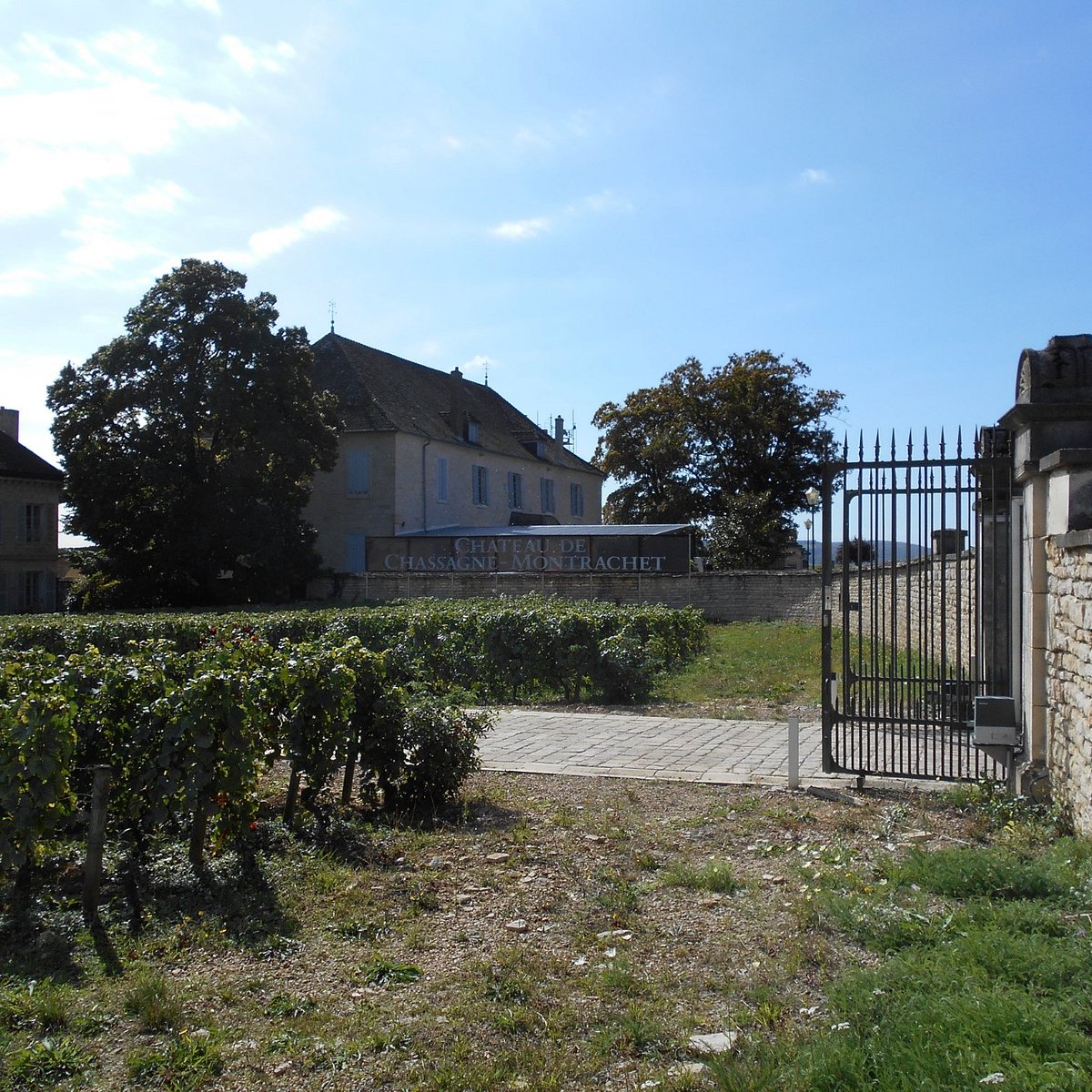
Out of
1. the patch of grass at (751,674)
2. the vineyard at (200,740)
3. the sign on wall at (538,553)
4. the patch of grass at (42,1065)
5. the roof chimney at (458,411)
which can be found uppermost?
the roof chimney at (458,411)

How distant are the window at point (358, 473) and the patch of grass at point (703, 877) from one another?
110 ft

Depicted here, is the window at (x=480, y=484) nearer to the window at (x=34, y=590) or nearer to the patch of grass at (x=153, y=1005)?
the window at (x=34, y=590)

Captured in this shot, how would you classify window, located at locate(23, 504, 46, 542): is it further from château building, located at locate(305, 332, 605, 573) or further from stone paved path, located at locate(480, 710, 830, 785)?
stone paved path, located at locate(480, 710, 830, 785)

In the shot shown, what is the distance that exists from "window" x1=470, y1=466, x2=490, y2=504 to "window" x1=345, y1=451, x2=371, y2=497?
5.52 meters

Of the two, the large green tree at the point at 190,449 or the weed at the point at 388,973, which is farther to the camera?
the large green tree at the point at 190,449

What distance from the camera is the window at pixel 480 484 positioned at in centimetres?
4294

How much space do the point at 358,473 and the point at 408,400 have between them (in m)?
4.48

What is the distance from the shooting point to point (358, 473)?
127ft

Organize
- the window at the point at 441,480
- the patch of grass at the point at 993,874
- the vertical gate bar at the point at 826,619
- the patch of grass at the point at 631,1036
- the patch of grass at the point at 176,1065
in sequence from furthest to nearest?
the window at the point at 441,480 < the vertical gate bar at the point at 826,619 < the patch of grass at the point at 993,874 < the patch of grass at the point at 631,1036 < the patch of grass at the point at 176,1065

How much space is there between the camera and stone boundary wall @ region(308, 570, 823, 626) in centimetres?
2769

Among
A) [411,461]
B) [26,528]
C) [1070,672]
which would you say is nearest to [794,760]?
[1070,672]

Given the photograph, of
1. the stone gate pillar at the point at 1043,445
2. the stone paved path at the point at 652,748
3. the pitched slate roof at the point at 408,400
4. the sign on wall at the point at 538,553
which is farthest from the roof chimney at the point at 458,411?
the stone gate pillar at the point at 1043,445

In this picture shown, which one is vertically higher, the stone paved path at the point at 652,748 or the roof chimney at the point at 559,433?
the roof chimney at the point at 559,433

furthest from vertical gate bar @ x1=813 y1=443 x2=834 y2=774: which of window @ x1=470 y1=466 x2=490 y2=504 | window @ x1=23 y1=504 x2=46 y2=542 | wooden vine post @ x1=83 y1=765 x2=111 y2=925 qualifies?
window @ x1=23 y1=504 x2=46 y2=542
